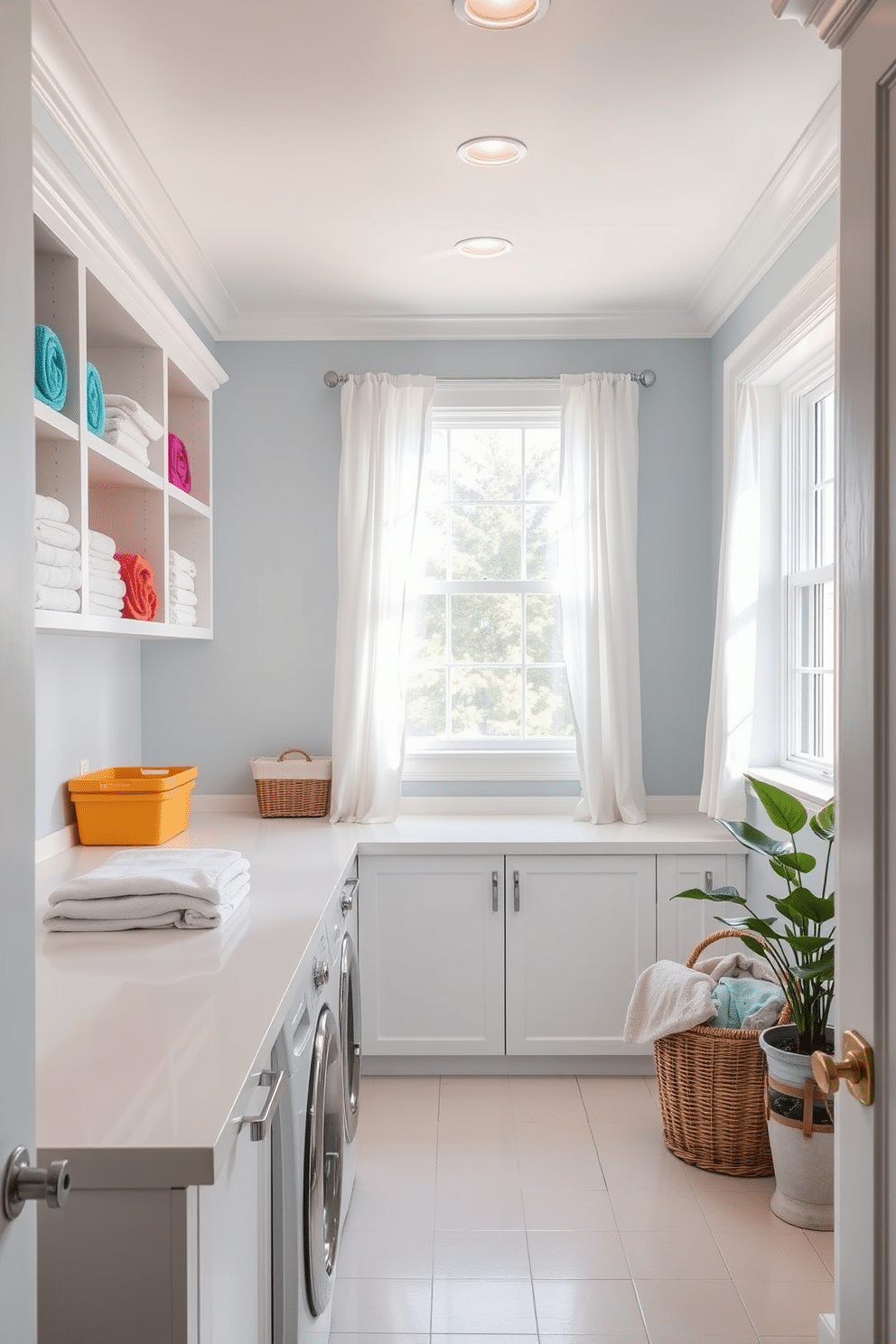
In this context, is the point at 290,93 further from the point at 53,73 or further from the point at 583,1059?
the point at 583,1059

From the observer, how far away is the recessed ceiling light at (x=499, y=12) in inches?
82.1

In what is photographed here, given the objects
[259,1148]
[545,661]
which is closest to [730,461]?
[545,661]

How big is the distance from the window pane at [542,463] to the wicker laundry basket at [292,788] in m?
1.32

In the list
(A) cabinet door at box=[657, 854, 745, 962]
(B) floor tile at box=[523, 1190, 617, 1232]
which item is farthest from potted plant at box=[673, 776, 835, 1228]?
(A) cabinet door at box=[657, 854, 745, 962]

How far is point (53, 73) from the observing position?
2291 mm

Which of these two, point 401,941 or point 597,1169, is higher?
point 401,941

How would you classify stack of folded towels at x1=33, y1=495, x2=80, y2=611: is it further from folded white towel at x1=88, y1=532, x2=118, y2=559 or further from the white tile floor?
the white tile floor

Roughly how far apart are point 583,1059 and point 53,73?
10.2 ft

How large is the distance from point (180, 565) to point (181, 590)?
0.08m

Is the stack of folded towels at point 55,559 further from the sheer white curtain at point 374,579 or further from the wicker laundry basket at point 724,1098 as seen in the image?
the wicker laundry basket at point 724,1098

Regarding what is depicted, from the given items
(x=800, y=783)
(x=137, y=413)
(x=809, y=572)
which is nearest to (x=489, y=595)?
(x=809, y=572)

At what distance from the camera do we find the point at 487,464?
4234mm

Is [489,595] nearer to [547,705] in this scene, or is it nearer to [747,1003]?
[547,705]

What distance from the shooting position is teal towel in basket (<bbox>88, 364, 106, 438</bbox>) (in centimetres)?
248
